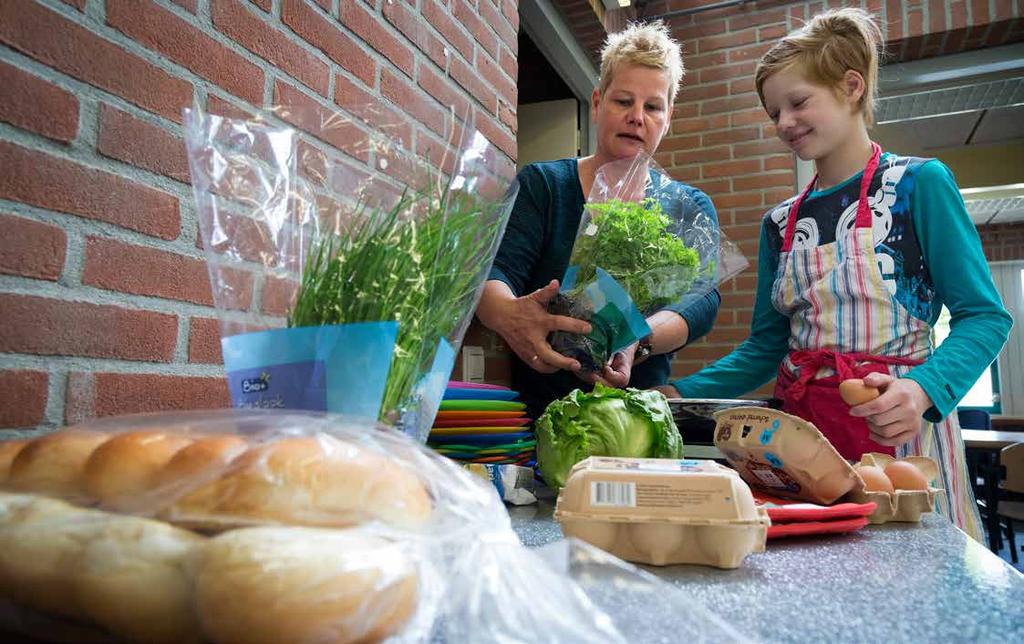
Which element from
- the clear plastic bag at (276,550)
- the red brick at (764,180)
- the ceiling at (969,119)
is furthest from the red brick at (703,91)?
the clear plastic bag at (276,550)

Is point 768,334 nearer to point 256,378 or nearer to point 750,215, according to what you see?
point 256,378

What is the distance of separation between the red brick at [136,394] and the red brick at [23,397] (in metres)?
0.03

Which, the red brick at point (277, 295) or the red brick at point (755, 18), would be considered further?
the red brick at point (755, 18)

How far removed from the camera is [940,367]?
1.30m

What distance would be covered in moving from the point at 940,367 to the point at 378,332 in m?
1.21

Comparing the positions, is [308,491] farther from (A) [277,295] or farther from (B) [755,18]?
(B) [755,18]

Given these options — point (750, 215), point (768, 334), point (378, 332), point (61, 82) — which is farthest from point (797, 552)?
point (750, 215)

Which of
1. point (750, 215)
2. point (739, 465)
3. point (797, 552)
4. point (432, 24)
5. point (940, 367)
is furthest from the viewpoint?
point (750, 215)

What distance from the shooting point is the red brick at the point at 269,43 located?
1.00 metres

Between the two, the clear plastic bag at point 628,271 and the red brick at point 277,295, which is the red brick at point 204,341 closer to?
the red brick at point 277,295

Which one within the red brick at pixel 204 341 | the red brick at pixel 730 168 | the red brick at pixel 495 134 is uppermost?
the red brick at pixel 730 168

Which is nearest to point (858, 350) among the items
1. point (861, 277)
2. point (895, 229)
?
point (861, 277)

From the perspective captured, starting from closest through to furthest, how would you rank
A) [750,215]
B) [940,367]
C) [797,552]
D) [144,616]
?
[144,616] → [797,552] → [940,367] → [750,215]

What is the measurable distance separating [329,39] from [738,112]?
3.01 m
